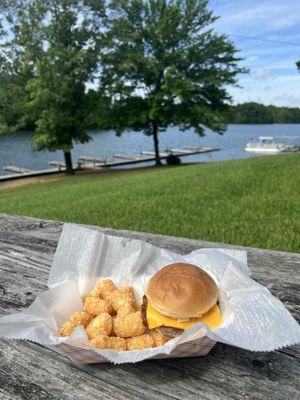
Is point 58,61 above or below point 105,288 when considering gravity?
above

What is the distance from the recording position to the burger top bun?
1040 mm

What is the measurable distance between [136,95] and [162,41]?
133 inches

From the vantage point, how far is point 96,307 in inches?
46.0

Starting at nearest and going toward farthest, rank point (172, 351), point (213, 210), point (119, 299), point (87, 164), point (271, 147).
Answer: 1. point (172, 351)
2. point (119, 299)
3. point (213, 210)
4. point (87, 164)
5. point (271, 147)

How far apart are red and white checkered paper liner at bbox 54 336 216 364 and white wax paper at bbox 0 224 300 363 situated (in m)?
0.02

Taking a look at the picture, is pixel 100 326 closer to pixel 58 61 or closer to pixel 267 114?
pixel 58 61

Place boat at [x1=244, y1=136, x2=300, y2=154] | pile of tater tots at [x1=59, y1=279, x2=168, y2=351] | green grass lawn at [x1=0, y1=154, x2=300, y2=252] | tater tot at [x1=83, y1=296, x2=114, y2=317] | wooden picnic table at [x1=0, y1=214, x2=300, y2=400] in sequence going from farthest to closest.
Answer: boat at [x1=244, y1=136, x2=300, y2=154] → green grass lawn at [x1=0, y1=154, x2=300, y2=252] → tater tot at [x1=83, y1=296, x2=114, y2=317] → pile of tater tots at [x1=59, y1=279, x2=168, y2=351] → wooden picnic table at [x1=0, y1=214, x2=300, y2=400]

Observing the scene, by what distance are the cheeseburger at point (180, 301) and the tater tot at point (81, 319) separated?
15 centimetres

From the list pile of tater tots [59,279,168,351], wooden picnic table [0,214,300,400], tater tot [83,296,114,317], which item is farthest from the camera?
tater tot [83,296,114,317]

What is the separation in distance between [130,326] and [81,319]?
139 millimetres

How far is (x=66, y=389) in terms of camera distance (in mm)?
953

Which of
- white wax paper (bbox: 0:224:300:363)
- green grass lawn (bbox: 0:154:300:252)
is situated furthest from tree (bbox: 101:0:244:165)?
white wax paper (bbox: 0:224:300:363)

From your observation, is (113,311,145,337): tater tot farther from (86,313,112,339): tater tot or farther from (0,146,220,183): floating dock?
(0,146,220,183): floating dock

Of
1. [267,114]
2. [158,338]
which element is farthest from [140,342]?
[267,114]
